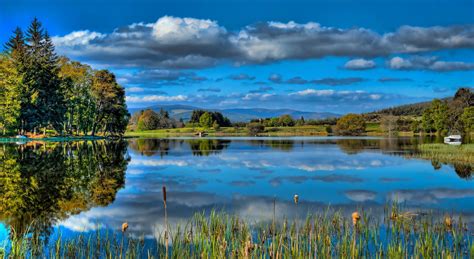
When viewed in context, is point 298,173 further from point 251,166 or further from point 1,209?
point 1,209

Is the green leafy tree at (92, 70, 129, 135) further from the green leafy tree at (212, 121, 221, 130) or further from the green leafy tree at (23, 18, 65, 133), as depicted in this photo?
the green leafy tree at (212, 121, 221, 130)

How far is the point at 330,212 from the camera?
12891 millimetres

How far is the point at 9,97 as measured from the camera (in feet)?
190

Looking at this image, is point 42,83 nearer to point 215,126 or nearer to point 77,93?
point 77,93

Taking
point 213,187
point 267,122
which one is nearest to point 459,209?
point 213,187

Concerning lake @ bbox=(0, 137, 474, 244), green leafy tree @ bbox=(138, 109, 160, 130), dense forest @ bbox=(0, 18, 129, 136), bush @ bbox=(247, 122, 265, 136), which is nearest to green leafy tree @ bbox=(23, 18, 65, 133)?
dense forest @ bbox=(0, 18, 129, 136)

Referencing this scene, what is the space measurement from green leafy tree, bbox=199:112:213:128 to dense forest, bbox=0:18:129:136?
47464 mm

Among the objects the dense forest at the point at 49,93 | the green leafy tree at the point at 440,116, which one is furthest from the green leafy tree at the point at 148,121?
the green leafy tree at the point at 440,116

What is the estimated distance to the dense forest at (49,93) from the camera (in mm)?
60591

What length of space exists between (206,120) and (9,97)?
75.4 metres

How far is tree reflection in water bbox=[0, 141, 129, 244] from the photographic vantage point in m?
11.8

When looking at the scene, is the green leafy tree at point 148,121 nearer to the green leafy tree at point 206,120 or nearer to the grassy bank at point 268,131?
the grassy bank at point 268,131

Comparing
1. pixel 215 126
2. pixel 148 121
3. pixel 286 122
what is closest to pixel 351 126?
pixel 286 122

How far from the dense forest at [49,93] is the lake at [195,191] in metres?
36.5
